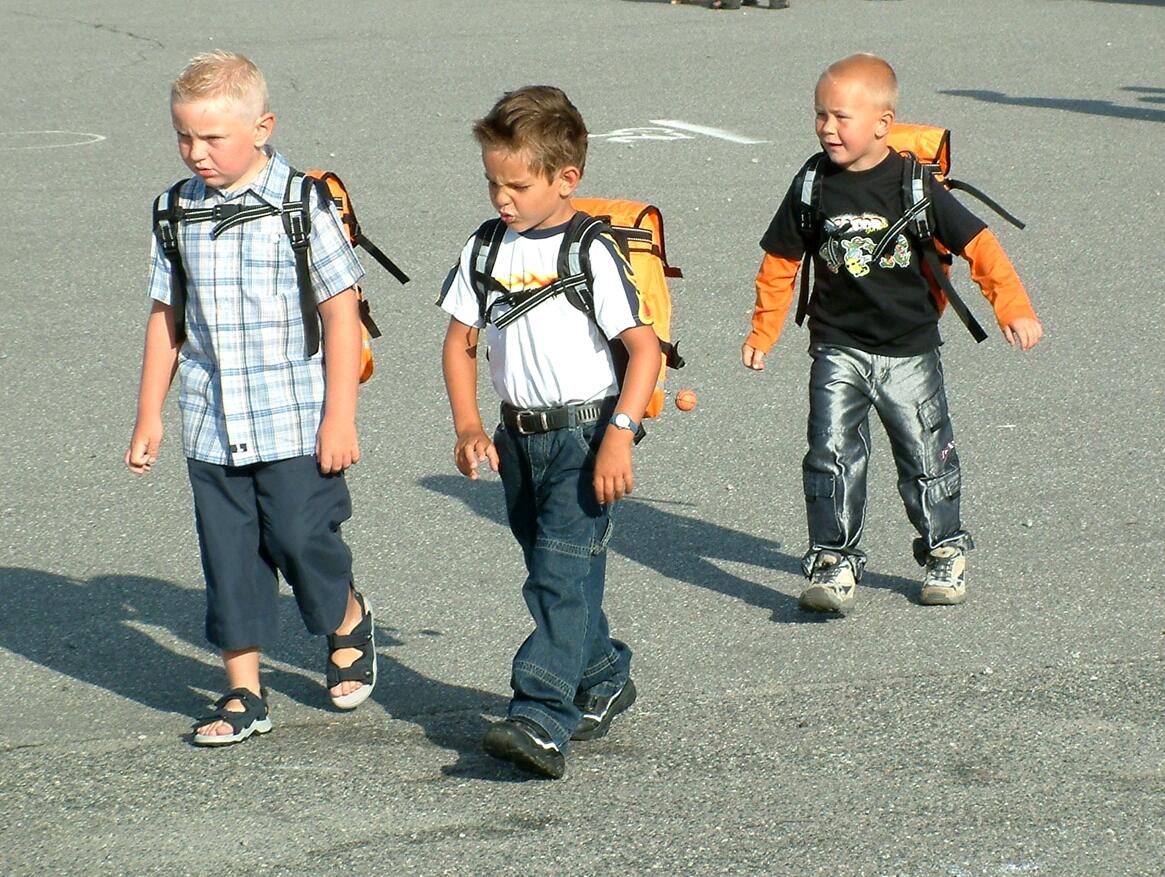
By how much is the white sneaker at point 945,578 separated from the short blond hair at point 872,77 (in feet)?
4.37

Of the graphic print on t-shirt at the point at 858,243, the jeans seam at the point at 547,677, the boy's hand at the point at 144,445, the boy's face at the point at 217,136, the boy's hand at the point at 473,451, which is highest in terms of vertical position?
the boy's face at the point at 217,136

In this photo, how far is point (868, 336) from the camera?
5.20 metres

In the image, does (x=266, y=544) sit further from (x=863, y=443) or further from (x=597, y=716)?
(x=863, y=443)

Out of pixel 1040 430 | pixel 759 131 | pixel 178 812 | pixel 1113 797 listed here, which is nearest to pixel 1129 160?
pixel 759 131

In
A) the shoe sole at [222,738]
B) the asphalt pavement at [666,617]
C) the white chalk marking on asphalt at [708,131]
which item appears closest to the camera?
the asphalt pavement at [666,617]

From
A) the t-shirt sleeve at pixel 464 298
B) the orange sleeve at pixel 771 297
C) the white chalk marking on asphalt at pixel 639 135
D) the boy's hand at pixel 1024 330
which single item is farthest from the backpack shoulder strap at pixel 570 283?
the white chalk marking on asphalt at pixel 639 135

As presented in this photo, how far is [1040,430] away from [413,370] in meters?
2.72

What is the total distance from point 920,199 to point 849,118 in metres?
0.32

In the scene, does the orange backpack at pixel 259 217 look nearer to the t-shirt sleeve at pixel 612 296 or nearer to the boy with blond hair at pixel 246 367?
the boy with blond hair at pixel 246 367

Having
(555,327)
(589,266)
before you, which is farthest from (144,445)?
(589,266)

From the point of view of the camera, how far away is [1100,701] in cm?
446

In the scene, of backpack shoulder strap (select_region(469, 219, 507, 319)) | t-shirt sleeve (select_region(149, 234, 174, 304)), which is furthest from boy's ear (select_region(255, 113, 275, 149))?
backpack shoulder strap (select_region(469, 219, 507, 319))

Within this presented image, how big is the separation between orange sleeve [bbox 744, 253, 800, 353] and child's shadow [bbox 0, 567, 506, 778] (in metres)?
1.41

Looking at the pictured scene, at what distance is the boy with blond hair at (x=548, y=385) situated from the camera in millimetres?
3914
